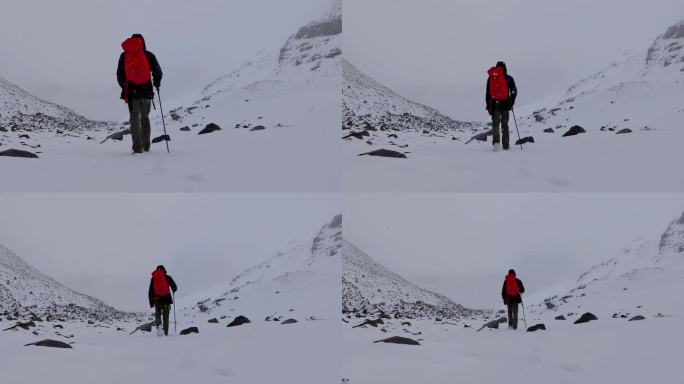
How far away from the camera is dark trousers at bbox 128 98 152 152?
14461 millimetres

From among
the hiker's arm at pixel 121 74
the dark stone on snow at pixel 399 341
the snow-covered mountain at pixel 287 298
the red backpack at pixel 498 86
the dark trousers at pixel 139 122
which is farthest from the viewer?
the snow-covered mountain at pixel 287 298

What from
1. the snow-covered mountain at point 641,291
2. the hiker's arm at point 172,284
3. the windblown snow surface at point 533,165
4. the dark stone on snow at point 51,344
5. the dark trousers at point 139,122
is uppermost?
the dark trousers at point 139,122

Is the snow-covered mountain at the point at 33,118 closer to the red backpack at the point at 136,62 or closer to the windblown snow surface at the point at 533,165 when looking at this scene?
the red backpack at the point at 136,62

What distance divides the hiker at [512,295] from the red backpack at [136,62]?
11.3 meters

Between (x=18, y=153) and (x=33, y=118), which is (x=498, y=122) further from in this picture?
(x=33, y=118)

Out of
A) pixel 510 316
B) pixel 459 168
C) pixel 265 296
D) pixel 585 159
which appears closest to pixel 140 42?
pixel 459 168

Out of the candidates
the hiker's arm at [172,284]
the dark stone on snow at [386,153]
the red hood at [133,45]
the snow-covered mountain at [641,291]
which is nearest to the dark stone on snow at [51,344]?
the hiker's arm at [172,284]

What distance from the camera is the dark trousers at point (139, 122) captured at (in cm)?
1446

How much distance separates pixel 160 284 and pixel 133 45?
6203 millimetres

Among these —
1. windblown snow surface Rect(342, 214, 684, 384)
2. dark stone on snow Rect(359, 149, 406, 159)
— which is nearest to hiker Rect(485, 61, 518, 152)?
dark stone on snow Rect(359, 149, 406, 159)

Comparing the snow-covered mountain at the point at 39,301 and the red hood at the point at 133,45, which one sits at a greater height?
the red hood at the point at 133,45

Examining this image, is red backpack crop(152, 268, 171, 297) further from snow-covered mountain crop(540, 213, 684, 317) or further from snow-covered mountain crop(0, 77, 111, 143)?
snow-covered mountain crop(540, 213, 684, 317)

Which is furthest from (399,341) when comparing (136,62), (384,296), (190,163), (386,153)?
(384,296)

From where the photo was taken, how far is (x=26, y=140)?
1769 cm
